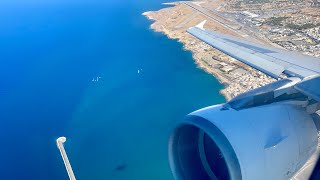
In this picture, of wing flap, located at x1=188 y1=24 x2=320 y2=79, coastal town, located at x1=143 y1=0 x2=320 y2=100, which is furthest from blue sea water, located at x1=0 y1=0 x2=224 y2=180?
wing flap, located at x1=188 y1=24 x2=320 y2=79

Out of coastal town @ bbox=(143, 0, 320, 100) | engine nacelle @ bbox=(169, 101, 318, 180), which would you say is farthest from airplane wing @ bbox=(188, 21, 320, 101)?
coastal town @ bbox=(143, 0, 320, 100)

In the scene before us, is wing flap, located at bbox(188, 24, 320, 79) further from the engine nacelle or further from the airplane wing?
the engine nacelle

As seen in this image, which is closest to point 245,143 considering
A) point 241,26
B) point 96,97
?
point 96,97

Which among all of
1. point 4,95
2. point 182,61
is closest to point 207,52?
point 182,61

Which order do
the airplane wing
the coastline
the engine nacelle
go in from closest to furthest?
1. the engine nacelle
2. the airplane wing
3. the coastline

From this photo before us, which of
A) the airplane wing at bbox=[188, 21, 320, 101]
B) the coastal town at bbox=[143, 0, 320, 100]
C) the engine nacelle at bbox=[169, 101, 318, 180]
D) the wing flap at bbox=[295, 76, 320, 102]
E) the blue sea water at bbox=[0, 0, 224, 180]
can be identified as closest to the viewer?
the engine nacelle at bbox=[169, 101, 318, 180]

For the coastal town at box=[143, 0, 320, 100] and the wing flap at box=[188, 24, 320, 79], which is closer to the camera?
the wing flap at box=[188, 24, 320, 79]

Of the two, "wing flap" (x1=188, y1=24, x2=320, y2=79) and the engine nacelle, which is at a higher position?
"wing flap" (x1=188, y1=24, x2=320, y2=79)

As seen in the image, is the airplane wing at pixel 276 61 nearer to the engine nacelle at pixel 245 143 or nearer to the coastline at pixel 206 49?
the engine nacelle at pixel 245 143

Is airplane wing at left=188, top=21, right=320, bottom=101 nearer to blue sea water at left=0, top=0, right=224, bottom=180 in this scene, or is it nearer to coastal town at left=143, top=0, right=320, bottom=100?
blue sea water at left=0, top=0, right=224, bottom=180
